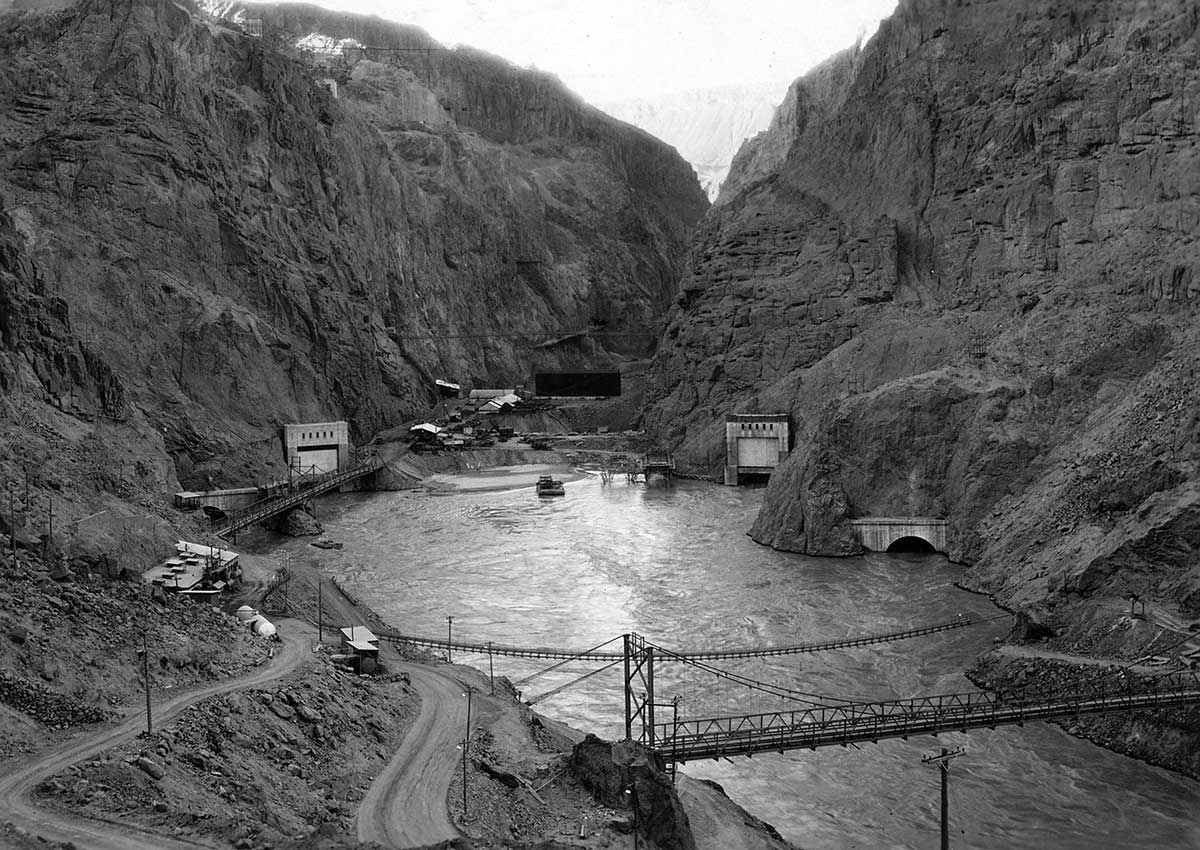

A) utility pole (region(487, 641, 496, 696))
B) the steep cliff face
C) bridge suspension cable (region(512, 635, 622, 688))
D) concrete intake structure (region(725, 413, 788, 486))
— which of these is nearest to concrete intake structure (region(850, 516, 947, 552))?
the steep cliff face

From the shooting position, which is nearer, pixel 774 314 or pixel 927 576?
pixel 927 576

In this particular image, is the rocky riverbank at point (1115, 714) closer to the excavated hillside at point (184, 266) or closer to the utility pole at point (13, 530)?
the utility pole at point (13, 530)

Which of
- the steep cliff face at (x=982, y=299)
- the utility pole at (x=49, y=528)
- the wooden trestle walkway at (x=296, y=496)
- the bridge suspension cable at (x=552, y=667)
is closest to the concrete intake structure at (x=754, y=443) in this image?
the steep cliff face at (x=982, y=299)

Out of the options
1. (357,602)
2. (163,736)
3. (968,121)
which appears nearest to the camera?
(163,736)

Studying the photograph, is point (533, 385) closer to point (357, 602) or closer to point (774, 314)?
point (774, 314)

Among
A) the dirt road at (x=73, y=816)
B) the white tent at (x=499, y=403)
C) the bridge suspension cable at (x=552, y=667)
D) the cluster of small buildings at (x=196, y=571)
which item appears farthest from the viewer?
the white tent at (x=499, y=403)

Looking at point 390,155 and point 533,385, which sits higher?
point 390,155

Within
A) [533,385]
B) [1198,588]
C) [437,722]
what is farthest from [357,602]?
[533,385]
